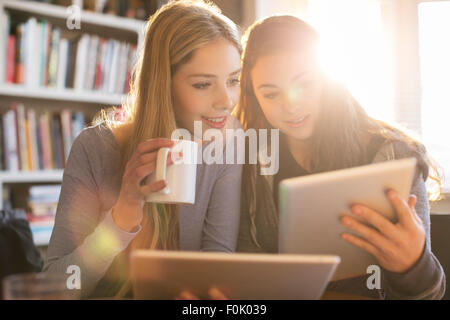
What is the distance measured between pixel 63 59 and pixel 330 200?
1743mm

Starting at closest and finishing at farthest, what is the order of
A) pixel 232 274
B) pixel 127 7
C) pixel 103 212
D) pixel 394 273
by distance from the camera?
pixel 232 274
pixel 394 273
pixel 103 212
pixel 127 7

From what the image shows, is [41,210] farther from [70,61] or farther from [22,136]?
[70,61]

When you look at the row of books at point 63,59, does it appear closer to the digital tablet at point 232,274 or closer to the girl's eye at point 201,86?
the girl's eye at point 201,86

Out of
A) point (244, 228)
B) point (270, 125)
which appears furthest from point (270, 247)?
point (270, 125)

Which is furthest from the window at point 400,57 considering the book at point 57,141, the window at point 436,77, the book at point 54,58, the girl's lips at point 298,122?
the book at point 57,141

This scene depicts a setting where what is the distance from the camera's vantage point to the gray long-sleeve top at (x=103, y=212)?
0.93 metres

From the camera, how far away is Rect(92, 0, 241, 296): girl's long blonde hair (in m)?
1.16

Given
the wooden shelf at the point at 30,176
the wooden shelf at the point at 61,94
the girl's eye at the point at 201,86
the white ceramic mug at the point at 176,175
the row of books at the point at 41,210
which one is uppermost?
the wooden shelf at the point at 61,94

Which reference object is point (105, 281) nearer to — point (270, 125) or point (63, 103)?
point (270, 125)

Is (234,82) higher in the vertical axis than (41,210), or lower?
higher

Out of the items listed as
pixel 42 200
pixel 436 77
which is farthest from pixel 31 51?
pixel 436 77

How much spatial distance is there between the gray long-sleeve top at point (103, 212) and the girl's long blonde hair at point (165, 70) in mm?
53

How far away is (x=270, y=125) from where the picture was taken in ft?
4.44

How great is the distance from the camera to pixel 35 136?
2023 mm
